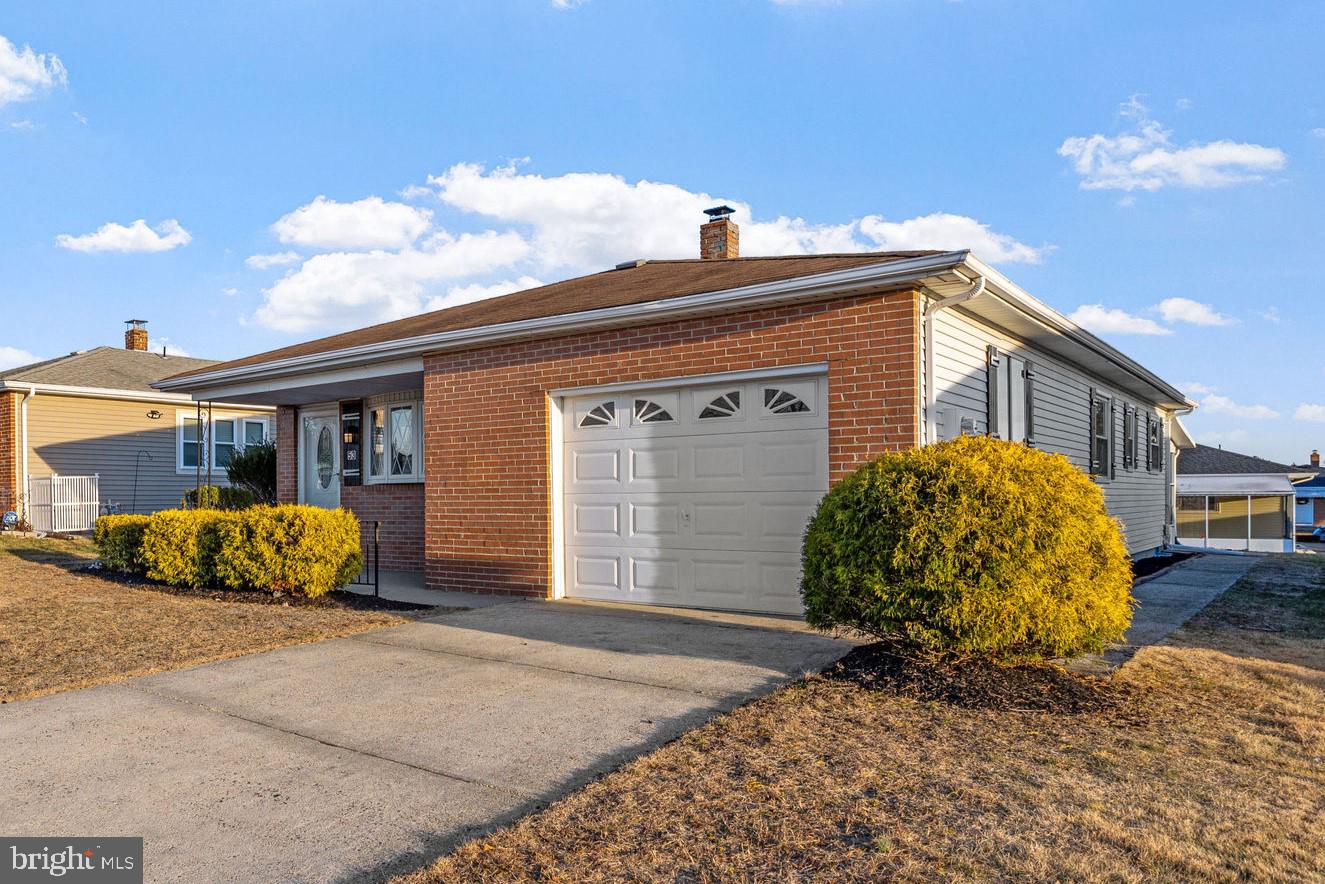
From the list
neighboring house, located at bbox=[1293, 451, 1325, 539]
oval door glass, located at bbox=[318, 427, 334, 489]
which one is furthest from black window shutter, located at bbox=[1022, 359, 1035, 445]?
neighboring house, located at bbox=[1293, 451, 1325, 539]

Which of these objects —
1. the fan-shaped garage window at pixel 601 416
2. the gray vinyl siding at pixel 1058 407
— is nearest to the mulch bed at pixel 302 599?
the fan-shaped garage window at pixel 601 416

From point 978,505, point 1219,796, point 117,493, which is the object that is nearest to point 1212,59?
point 978,505

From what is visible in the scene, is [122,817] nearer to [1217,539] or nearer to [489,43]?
[489,43]

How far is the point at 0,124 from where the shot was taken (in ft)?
43.3

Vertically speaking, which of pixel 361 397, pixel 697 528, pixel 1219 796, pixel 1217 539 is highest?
pixel 361 397

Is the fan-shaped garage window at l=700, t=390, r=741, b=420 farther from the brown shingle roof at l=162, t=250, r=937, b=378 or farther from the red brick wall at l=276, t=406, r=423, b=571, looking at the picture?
the red brick wall at l=276, t=406, r=423, b=571

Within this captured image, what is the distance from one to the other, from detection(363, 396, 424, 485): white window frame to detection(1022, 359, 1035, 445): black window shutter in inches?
328

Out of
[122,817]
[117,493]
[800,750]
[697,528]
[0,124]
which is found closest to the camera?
[122,817]

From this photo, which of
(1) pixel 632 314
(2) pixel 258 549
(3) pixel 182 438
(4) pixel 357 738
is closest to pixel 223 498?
(2) pixel 258 549

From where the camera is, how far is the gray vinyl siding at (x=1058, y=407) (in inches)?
331

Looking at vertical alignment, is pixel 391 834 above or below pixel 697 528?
below

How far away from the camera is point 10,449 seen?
754 inches

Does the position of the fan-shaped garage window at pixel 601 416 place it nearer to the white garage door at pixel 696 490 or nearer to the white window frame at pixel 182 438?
the white garage door at pixel 696 490

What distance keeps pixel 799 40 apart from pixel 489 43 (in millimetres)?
4287
